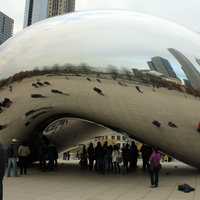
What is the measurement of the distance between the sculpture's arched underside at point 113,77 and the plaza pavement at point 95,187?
4.56 ft

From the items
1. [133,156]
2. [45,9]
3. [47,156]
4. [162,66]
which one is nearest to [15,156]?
[47,156]

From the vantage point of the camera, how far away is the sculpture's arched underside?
12.2 meters

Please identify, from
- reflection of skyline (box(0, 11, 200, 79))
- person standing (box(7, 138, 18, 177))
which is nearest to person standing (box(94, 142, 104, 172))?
person standing (box(7, 138, 18, 177))

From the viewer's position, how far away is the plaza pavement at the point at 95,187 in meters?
9.56

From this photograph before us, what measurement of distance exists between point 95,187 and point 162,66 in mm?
3822

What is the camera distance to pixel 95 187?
11.2 meters

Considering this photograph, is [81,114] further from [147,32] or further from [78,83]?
[147,32]

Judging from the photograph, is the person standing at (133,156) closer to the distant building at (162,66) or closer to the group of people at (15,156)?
the group of people at (15,156)

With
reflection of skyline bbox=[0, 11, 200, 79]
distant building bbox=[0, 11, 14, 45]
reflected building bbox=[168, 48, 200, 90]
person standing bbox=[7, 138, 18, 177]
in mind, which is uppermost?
distant building bbox=[0, 11, 14, 45]

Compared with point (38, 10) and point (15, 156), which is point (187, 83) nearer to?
point (15, 156)

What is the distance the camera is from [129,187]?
1143 cm

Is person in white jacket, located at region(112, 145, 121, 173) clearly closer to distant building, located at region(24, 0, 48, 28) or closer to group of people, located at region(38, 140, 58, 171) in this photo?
group of people, located at region(38, 140, 58, 171)

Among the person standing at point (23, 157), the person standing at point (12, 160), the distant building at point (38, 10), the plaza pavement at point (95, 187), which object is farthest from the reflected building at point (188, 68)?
the distant building at point (38, 10)

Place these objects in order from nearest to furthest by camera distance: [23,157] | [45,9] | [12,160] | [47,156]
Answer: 1. [12,160]
2. [23,157]
3. [47,156]
4. [45,9]
